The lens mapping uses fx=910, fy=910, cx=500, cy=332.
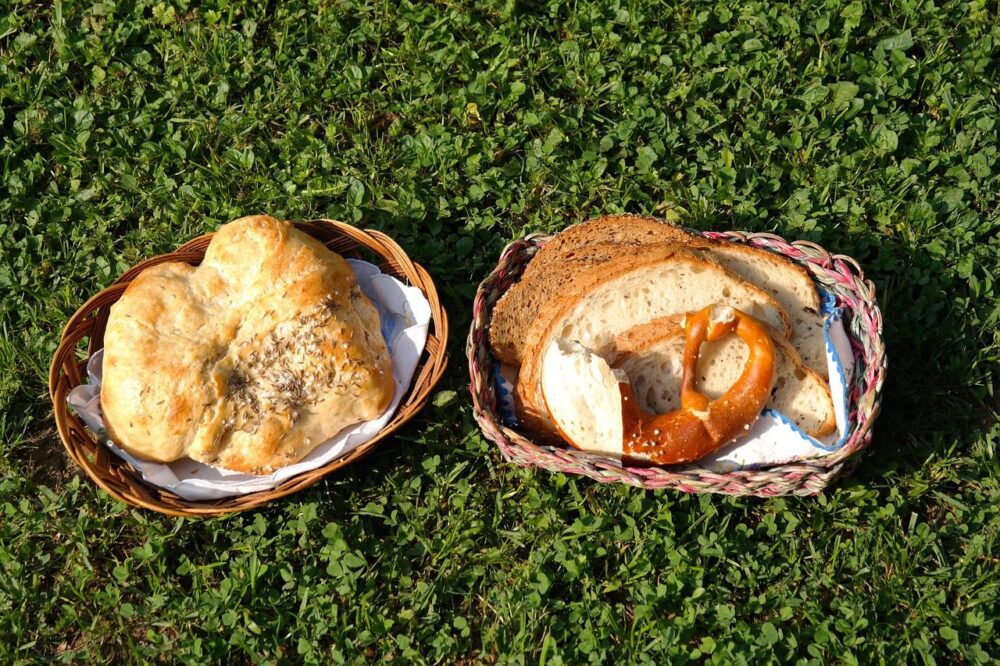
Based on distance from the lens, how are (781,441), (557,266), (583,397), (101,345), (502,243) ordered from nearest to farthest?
(583,397), (781,441), (557,266), (101,345), (502,243)

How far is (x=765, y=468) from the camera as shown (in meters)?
3.37

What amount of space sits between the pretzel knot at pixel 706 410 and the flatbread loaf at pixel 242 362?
1030 millimetres

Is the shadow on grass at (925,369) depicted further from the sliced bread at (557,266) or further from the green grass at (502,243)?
the sliced bread at (557,266)

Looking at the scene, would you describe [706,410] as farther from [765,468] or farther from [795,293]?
[795,293]

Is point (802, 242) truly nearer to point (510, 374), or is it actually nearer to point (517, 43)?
point (510, 374)

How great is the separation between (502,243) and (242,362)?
147cm

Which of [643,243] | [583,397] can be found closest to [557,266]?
[643,243]

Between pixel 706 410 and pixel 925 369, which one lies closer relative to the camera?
pixel 706 410

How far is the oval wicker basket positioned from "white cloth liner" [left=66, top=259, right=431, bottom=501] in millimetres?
32

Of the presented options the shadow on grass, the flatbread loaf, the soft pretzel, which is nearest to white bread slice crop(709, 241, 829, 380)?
the soft pretzel

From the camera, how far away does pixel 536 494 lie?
3.75 metres

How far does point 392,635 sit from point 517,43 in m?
3.08

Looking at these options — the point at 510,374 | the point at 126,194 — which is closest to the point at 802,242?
the point at 510,374

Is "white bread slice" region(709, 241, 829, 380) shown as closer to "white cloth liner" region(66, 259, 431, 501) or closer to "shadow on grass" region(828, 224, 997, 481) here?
"shadow on grass" region(828, 224, 997, 481)
